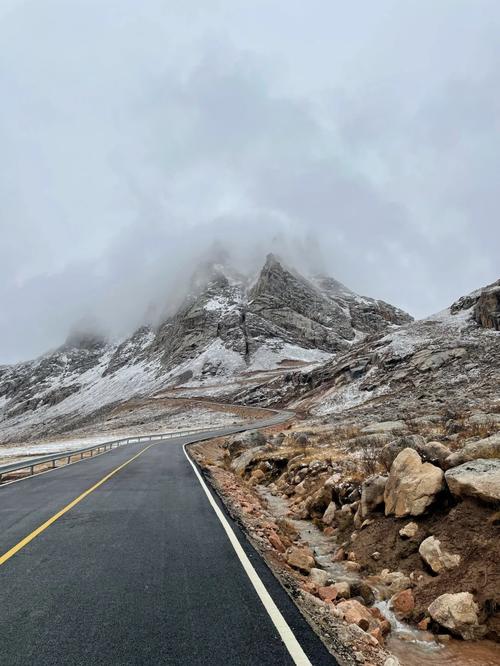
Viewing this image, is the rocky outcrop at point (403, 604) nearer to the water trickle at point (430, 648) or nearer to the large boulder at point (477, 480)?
the water trickle at point (430, 648)

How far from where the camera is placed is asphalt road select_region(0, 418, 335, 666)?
3666 millimetres

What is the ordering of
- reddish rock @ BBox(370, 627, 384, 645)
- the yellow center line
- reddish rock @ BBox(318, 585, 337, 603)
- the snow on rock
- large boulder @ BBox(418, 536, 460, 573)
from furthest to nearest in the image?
1. the snow on rock
2. the yellow center line
3. large boulder @ BBox(418, 536, 460, 573)
4. reddish rock @ BBox(318, 585, 337, 603)
5. reddish rock @ BBox(370, 627, 384, 645)

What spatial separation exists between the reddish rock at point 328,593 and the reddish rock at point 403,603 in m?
0.82

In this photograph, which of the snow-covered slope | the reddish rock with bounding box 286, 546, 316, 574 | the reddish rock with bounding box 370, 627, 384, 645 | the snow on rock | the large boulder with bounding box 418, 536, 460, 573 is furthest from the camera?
the snow-covered slope

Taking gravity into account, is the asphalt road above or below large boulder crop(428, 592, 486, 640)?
above

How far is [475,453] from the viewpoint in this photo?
25.9ft

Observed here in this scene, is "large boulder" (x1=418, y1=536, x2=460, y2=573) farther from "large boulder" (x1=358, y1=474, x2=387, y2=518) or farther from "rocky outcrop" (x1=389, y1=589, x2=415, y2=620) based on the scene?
"large boulder" (x1=358, y1=474, x2=387, y2=518)

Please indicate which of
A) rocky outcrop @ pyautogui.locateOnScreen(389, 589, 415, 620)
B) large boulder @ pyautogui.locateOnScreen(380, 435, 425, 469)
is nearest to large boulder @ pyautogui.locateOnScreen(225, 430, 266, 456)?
large boulder @ pyautogui.locateOnScreen(380, 435, 425, 469)

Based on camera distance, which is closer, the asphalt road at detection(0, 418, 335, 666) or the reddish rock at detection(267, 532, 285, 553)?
the asphalt road at detection(0, 418, 335, 666)

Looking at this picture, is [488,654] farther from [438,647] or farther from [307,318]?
[307,318]

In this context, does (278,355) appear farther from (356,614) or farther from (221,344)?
(356,614)

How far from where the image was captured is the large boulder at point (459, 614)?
4.91 meters

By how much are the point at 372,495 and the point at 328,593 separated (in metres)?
3.38

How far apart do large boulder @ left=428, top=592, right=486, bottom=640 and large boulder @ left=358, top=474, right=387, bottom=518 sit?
3.33 meters
